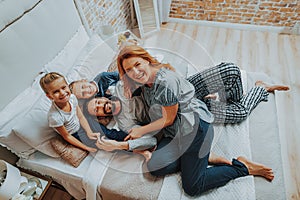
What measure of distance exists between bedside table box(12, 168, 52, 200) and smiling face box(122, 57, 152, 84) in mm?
721

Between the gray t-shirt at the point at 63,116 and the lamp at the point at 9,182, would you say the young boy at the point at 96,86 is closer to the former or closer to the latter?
the gray t-shirt at the point at 63,116

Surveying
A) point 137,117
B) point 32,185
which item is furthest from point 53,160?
point 137,117

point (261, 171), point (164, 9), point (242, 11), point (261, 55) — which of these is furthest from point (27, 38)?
point (242, 11)

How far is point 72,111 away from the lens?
99 cm

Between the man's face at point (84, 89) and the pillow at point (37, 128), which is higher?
the man's face at point (84, 89)

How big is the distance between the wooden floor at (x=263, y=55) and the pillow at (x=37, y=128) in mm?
769

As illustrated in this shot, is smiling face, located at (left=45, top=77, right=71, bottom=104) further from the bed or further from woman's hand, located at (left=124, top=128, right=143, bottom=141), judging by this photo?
woman's hand, located at (left=124, top=128, right=143, bottom=141)

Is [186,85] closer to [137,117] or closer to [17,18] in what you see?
[137,117]

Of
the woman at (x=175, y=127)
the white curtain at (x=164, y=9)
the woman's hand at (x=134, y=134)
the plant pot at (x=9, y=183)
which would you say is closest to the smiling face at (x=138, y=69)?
the woman at (x=175, y=127)

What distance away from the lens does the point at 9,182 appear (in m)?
0.96

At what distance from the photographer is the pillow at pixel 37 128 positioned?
1.01 m

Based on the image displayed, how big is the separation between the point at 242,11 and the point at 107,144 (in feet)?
A: 6.86

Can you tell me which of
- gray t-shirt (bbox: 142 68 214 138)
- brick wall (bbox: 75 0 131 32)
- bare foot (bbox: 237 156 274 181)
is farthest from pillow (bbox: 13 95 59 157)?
bare foot (bbox: 237 156 274 181)

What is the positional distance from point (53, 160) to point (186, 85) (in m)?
0.75
